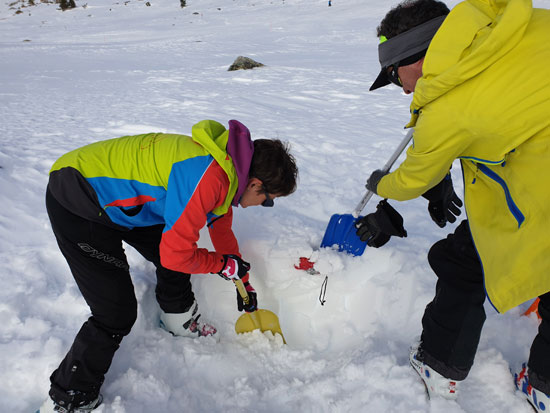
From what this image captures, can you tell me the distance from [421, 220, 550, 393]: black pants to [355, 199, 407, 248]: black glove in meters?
0.36

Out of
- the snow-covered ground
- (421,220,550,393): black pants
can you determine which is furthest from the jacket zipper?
the snow-covered ground

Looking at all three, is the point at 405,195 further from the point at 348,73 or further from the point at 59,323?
the point at 348,73

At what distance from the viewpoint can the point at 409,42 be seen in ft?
4.16

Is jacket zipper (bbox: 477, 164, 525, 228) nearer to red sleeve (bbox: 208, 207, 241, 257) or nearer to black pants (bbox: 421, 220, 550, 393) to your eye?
black pants (bbox: 421, 220, 550, 393)

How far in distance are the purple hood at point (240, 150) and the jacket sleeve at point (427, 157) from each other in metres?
0.55

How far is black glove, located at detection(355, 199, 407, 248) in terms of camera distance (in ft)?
6.08

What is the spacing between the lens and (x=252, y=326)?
6.89ft

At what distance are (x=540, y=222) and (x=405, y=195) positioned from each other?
43 cm

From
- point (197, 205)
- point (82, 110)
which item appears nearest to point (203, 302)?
point (197, 205)

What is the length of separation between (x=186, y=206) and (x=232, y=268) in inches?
17.1

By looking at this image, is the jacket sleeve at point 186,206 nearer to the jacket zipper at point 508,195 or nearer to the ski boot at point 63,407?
the ski boot at point 63,407

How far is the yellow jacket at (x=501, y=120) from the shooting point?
0.98 m

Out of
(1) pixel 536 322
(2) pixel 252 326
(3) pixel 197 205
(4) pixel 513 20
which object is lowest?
(2) pixel 252 326

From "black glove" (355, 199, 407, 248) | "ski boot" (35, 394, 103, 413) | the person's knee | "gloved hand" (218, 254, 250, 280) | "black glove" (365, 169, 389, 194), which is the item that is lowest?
"ski boot" (35, 394, 103, 413)
